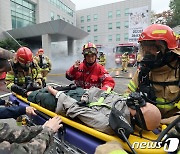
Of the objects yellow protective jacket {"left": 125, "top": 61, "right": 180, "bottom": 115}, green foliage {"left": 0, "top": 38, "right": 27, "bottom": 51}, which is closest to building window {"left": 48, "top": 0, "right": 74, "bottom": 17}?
green foliage {"left": 0, "top": 38, "right": 27, "bottom": 51}

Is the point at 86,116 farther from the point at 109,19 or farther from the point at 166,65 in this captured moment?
the point at 109,19

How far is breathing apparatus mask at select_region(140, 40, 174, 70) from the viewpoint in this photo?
1.82 m

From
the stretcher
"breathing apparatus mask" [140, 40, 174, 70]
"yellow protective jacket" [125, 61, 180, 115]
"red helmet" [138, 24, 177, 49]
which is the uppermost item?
"red helmet" [138, 24, 177, 49]

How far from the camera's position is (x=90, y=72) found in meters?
3.31

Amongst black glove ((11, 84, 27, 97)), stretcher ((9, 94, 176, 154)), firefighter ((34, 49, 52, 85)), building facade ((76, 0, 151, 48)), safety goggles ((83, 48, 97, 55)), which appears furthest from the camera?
building facade ((76, 0, 151, 48))

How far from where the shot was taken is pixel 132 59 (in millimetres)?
16312

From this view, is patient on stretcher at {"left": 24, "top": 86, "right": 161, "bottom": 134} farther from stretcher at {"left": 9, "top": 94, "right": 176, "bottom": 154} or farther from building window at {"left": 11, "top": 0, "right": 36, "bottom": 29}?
building window at {"left": 11, "top": 0, "right": 36, "bottom": 29}

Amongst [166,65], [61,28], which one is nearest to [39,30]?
[61,28]

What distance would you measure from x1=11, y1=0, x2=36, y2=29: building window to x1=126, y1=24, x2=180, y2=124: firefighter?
22408mm

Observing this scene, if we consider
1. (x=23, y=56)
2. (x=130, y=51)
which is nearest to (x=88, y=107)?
(x=23, y=56)

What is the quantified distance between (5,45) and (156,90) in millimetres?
18428

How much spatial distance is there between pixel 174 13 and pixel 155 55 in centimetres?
3569

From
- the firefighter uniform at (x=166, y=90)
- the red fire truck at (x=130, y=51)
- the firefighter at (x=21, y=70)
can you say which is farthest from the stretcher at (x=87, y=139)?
the red fire truck at (x=130, y=51)

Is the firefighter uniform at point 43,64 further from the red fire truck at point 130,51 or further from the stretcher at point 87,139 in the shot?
the red fire truck at point 130,51
